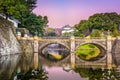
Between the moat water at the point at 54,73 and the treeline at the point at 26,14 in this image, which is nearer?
the moat water at the point at 54,73

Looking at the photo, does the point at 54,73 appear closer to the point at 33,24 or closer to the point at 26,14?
the point at 26,14

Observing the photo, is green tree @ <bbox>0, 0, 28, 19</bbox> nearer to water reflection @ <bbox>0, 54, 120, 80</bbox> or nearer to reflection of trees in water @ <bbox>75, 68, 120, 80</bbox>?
water reflection @ <bbox>0, 54, 120, 80</bbox>

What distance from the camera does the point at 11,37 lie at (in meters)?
72.9

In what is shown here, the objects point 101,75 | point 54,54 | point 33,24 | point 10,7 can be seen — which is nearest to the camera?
point 101,75

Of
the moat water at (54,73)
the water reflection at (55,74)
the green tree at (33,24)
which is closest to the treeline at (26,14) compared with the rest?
the green tree at (33,24)

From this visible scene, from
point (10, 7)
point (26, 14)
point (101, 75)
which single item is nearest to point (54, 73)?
point (101, 75)

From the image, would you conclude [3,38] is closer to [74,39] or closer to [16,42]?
[16,42]

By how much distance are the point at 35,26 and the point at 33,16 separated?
3399mm

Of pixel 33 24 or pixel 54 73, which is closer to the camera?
pixel 54 73

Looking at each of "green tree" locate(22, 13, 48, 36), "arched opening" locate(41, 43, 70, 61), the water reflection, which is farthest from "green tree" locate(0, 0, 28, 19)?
the water reflection

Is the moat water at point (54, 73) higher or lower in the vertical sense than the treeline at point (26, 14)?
lower

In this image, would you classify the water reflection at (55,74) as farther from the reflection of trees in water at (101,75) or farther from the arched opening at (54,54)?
the arched opening at (54,54)

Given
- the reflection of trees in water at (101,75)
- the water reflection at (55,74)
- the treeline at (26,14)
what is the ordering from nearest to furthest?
the reflection of trees in water at (101,75) → the water reflection at (55,74) → the treeline at (26,14)

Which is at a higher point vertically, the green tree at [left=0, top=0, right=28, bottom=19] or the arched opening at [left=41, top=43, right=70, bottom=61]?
the green tree at [left=0, top=0, right=28, bottom=19]
